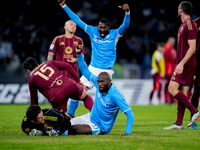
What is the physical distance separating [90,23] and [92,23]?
0.36ft

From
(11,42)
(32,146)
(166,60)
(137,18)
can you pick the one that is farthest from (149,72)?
(32,146)

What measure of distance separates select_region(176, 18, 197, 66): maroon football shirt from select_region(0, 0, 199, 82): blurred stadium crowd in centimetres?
1163

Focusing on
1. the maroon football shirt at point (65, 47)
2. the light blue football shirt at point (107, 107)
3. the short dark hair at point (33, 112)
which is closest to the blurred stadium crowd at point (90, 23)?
the maroon football shirt at point (65, 47)

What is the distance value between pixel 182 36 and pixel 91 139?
281cm

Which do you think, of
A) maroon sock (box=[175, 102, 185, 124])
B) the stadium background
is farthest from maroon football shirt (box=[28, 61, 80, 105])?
the stadium background

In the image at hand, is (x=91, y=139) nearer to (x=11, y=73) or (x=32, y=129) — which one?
(x=32, y=129)

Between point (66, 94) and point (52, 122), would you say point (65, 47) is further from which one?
point (52, 122)

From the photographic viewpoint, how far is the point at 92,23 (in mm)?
21266

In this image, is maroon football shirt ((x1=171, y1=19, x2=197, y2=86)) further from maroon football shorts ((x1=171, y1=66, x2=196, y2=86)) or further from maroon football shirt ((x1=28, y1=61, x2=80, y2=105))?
maroon football shirt ((x1=28, y1=61, x2=80, y2=105))

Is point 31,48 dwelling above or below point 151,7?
below

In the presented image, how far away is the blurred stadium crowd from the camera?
19.5m

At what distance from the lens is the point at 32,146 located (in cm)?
529

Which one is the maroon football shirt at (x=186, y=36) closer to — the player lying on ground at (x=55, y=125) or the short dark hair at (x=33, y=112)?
the player lying on ground at (x=55, y=125)

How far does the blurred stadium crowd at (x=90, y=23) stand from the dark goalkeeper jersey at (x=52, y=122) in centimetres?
1202
